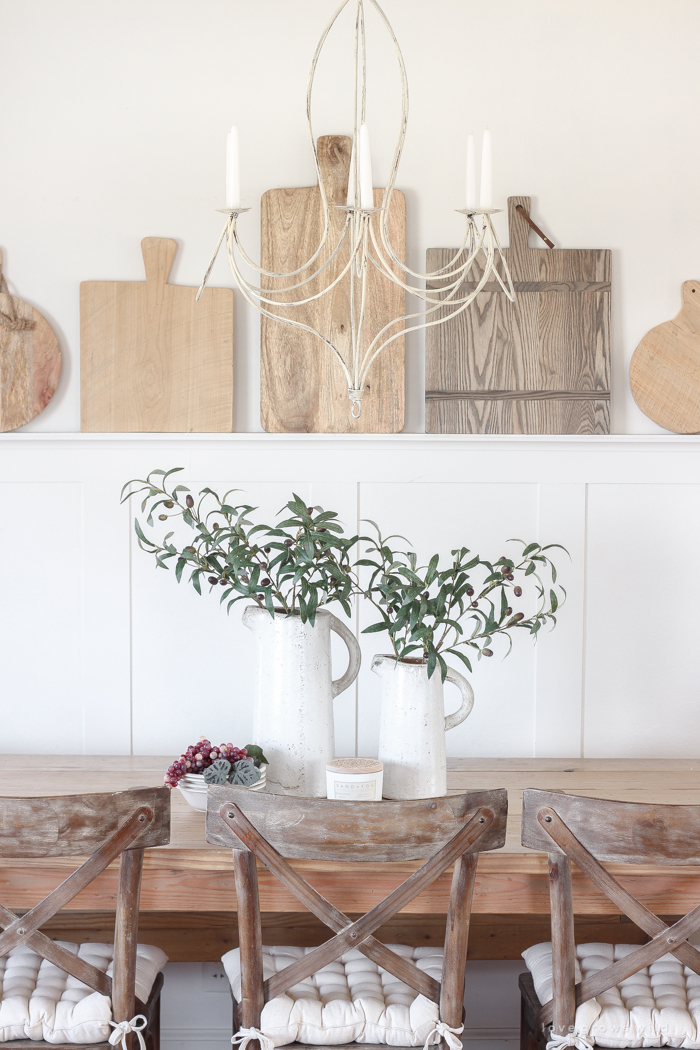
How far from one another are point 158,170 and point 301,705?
129 centimetres

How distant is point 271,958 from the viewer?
1.38 meters

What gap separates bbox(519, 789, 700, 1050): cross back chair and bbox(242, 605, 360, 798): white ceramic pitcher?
16.7 inches

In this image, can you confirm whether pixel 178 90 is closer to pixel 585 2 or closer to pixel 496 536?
pixel 585 2

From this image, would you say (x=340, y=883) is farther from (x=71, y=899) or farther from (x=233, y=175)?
(x=233, y=175)

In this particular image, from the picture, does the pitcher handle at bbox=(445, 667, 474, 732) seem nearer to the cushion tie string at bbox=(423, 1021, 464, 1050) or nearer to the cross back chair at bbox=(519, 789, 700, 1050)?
the cross back chair at bbox=(519, 789, 700, 1050)

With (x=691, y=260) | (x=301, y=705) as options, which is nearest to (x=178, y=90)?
(x=691, y=260)

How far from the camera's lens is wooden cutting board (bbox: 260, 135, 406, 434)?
6.32 feet

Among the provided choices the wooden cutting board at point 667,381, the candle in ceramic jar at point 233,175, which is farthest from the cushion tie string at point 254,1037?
the wooden cutting board at point 667,381

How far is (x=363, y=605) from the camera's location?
1.95 meters

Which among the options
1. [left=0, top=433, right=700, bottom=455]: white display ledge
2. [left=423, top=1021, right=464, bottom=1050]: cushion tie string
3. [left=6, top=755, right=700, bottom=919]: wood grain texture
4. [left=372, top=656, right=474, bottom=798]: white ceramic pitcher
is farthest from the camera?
[left=0, top=433, right=700, bottom=455]: white display ledge

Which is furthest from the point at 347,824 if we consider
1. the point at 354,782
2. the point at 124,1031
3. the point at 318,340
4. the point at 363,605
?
the point at 318,340

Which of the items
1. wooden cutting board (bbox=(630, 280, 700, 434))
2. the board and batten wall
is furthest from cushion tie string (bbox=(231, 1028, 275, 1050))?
wooden cutting board (bbox=(630, 280, 700, 434))

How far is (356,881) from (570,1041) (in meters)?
0.38

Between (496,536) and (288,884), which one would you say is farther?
(496,536)
